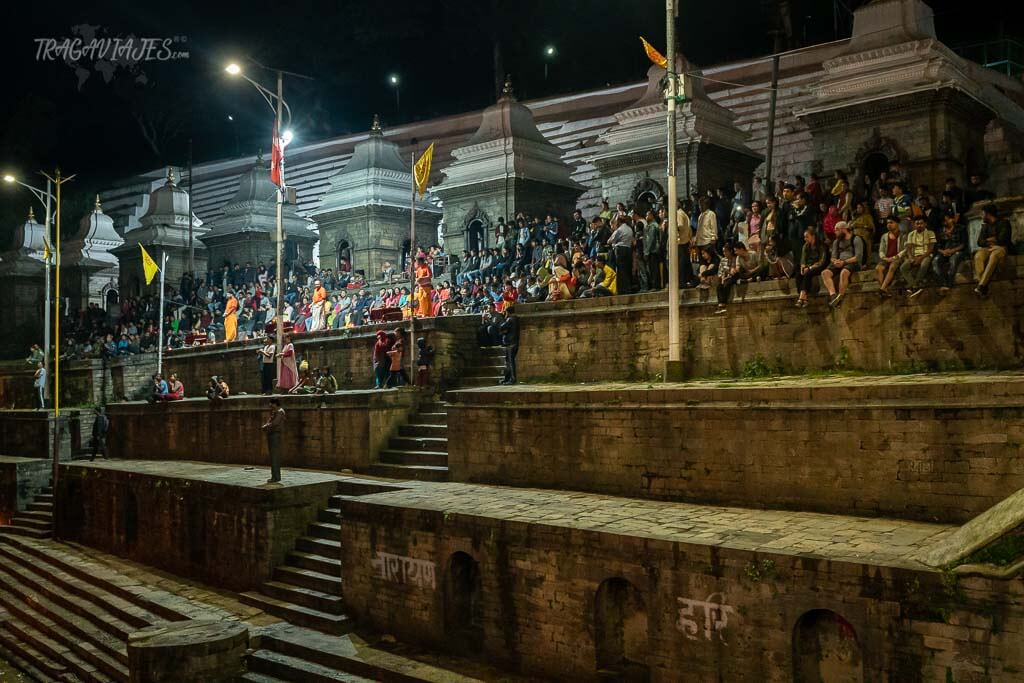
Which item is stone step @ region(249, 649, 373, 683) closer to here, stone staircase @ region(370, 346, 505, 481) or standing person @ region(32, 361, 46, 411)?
stone staircase @ region(370, 346, 505, 481)

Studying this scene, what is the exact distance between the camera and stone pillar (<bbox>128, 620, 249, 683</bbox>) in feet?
35.5

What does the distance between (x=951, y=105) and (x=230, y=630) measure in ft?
57.7

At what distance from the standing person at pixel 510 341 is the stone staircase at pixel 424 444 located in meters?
0.56

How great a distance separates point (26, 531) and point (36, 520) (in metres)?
0.48

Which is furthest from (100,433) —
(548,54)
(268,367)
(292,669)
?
(548,54)

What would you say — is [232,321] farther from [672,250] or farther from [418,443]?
[672,250]

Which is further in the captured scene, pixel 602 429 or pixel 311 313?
pixel 311 313

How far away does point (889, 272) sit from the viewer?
1159cm

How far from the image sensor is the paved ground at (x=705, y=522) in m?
8.10

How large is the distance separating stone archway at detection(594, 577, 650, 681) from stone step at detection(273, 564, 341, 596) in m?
4.70

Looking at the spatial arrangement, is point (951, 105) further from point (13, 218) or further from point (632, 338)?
point (13, 218)

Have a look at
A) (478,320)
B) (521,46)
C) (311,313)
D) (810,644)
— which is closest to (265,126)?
(521,46)

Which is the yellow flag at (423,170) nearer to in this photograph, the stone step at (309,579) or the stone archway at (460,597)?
the stone step at (309,579)

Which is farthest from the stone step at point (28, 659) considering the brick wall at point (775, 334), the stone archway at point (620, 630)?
the stone archway at point (620, 630)
